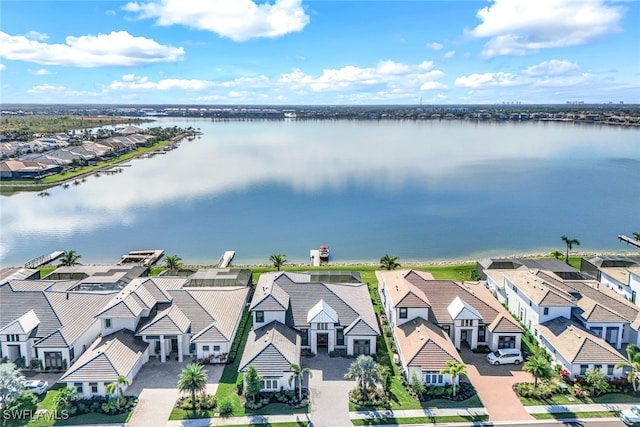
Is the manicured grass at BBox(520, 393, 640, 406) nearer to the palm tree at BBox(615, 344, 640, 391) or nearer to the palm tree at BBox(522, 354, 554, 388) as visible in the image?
the palm tree at BBox(615, 344, 640, 391)

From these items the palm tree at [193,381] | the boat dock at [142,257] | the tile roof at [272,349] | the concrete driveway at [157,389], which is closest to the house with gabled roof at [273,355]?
the tile roof at [272,349]

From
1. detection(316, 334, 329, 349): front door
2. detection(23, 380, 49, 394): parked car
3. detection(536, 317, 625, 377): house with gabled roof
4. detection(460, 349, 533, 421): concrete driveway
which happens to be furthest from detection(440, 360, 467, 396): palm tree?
detection(23, 380, 49, 394): parked car

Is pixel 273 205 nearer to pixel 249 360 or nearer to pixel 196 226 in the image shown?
pixel 196 226

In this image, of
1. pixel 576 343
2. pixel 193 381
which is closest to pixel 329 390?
pixel 193 381

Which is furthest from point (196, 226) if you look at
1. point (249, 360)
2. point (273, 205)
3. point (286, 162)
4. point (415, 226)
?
point (286, 162)

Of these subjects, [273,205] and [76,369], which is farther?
[273,205]

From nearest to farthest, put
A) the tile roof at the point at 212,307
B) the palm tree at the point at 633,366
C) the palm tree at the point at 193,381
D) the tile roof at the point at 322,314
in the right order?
the palm tree at the point at 193,381
the palm tree at the point at 633,366
the tile roof at the point at 322,314
the tile roof at the point at 212,307

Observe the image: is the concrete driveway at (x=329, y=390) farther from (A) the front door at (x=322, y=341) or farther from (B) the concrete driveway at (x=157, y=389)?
(B) the concrete driveway at (x=157, y=389)
